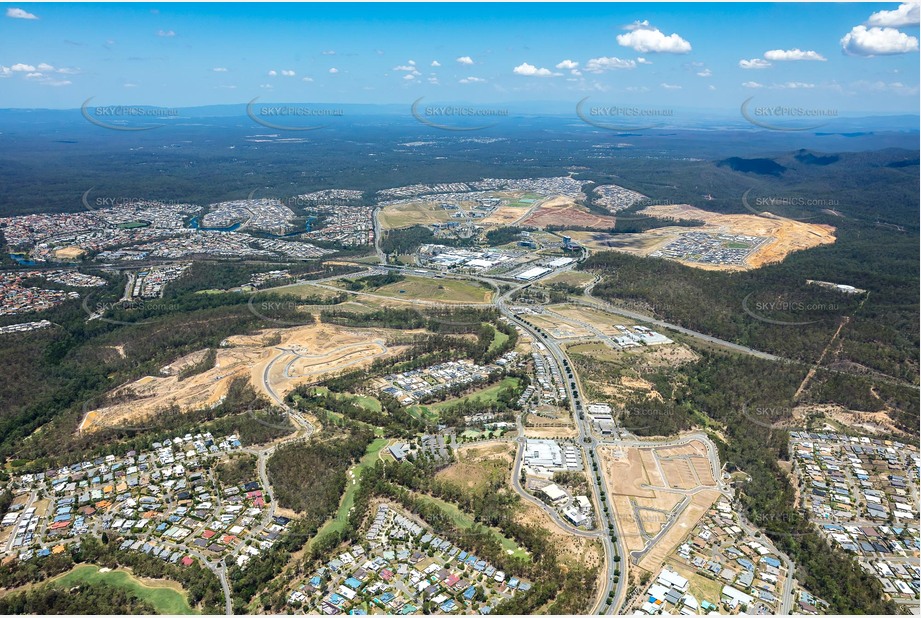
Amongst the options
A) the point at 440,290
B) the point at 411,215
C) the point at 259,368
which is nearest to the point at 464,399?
the point at 259,368

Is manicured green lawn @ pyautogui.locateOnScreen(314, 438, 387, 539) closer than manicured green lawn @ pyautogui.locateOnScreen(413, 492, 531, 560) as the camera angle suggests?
No

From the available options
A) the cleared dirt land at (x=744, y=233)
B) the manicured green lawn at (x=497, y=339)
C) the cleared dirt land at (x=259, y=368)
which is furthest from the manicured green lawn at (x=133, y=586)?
the cleared dirt land at (x=744, y=233)

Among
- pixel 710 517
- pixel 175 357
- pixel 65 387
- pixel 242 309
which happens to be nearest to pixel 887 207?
pixel 710 517

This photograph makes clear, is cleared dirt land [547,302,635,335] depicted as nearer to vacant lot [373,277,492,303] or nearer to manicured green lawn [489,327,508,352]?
vacant lot [373,277,492,303]

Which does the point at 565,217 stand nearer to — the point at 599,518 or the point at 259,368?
the point at 259,368

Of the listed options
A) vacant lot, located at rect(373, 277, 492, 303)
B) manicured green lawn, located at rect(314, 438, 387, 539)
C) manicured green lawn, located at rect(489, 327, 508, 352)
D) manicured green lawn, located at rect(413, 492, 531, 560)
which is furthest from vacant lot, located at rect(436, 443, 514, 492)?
vacant lot, located at rect(373, 277, 492, 303)

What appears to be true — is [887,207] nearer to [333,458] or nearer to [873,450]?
[873,450]
